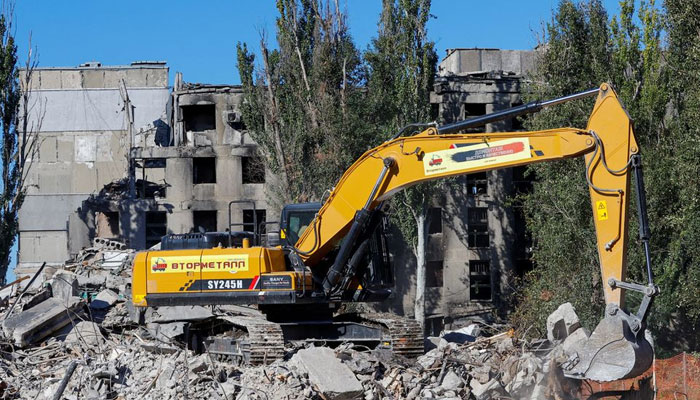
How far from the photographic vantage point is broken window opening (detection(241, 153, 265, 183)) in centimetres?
3809

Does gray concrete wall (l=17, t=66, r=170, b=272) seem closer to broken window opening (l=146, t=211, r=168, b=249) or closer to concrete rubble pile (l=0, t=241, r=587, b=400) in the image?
broken window opening (l=146, t=211, r=168, b=249)

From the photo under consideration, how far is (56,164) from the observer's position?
46.6 meters

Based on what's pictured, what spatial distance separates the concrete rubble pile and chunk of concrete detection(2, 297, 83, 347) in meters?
0.02

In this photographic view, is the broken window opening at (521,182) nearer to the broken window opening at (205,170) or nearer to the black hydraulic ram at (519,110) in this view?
the broken window opening at (205,170)

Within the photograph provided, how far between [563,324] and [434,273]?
71.9ft

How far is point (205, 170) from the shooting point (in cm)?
3975

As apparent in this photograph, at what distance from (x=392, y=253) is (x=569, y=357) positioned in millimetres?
24616

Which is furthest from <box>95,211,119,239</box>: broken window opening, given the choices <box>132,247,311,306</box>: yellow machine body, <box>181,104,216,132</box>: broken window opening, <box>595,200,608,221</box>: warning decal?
<box>595,200,608,221</box>: warning decal

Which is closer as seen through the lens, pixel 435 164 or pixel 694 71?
pixel 435 164

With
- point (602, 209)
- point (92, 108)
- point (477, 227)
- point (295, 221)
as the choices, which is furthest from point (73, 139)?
point (602, 209)

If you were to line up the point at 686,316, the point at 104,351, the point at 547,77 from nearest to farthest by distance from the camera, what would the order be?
the point at 104,351 → the point at 686,316 → the point at 547,77

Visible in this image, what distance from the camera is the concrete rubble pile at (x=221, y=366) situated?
14094 millimetres

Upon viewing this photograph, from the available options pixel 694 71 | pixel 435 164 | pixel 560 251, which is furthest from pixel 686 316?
pixel 435 164

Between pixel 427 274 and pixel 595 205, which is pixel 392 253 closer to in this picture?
pixel 427 274
